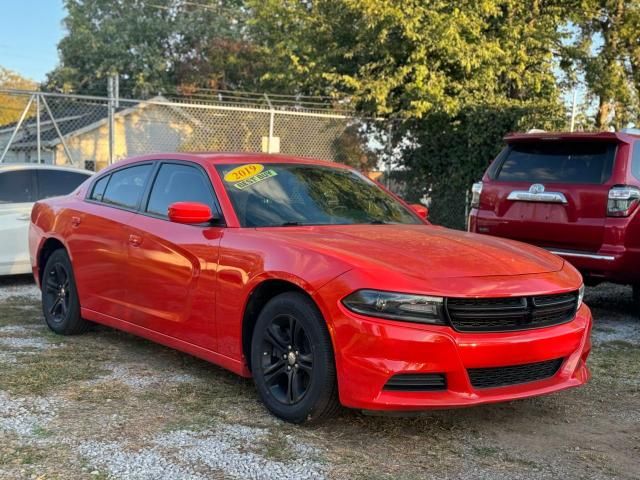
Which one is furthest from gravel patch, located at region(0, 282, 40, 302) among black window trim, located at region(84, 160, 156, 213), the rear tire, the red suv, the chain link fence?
the red suv

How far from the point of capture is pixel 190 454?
3.37 m

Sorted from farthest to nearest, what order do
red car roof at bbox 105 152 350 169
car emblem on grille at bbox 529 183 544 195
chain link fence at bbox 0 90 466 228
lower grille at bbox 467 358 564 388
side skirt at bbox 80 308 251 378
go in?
chain link fence at bbox 0 90 466 228 < car emblem on grille at bbox 529 183 544 195 < red car roof at bbox 105 152 350 169 < side skirt at bbox 80 308 251 378 < lower grille at bbox 467 358 564 388

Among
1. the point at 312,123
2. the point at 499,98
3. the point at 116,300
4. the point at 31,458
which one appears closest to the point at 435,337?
the point at 31,458

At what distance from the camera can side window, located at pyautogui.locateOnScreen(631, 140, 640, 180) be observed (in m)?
6.18

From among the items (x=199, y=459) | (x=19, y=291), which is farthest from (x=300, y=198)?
(x=19, y=291)

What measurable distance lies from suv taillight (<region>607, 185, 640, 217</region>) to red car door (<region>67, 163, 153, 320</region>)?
3.81 metres

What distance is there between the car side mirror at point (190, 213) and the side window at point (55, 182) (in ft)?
15.1

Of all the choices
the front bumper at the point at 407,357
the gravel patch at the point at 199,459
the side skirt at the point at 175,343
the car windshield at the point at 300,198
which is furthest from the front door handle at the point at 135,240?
the front bumper at the point at 407,357

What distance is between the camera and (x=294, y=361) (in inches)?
149

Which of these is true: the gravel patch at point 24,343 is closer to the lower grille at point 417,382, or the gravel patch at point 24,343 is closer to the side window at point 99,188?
the side window at point 99,188

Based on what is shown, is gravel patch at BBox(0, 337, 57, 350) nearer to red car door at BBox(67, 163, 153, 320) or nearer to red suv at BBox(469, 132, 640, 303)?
red car door at BBox(67, 163, 153, 320)

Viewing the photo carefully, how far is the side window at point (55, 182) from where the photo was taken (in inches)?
327

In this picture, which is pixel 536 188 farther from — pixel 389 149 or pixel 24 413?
pixel 389 149

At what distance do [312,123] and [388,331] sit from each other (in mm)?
9689
